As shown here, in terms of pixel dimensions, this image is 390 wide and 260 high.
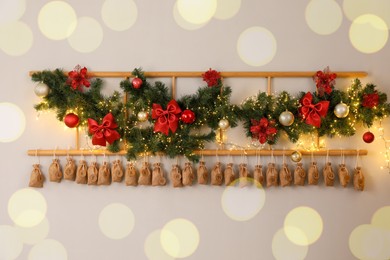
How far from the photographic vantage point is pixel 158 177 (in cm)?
223

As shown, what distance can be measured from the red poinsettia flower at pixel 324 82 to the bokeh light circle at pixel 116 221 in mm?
1110

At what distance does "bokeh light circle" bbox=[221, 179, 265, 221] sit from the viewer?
2.29 m

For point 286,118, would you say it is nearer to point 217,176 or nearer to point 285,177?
point 285,177

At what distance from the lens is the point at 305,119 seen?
220 centimetres

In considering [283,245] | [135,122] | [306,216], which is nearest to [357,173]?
[306,216]

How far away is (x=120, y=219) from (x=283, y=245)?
83 centimetres

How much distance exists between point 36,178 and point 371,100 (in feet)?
5.46

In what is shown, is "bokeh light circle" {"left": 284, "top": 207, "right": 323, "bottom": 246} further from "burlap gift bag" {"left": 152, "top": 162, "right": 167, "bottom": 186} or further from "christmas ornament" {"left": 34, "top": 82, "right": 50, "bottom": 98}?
"christmas ornament" {"left": 34, "top": 82, "right": 50, "bottom": 98}
